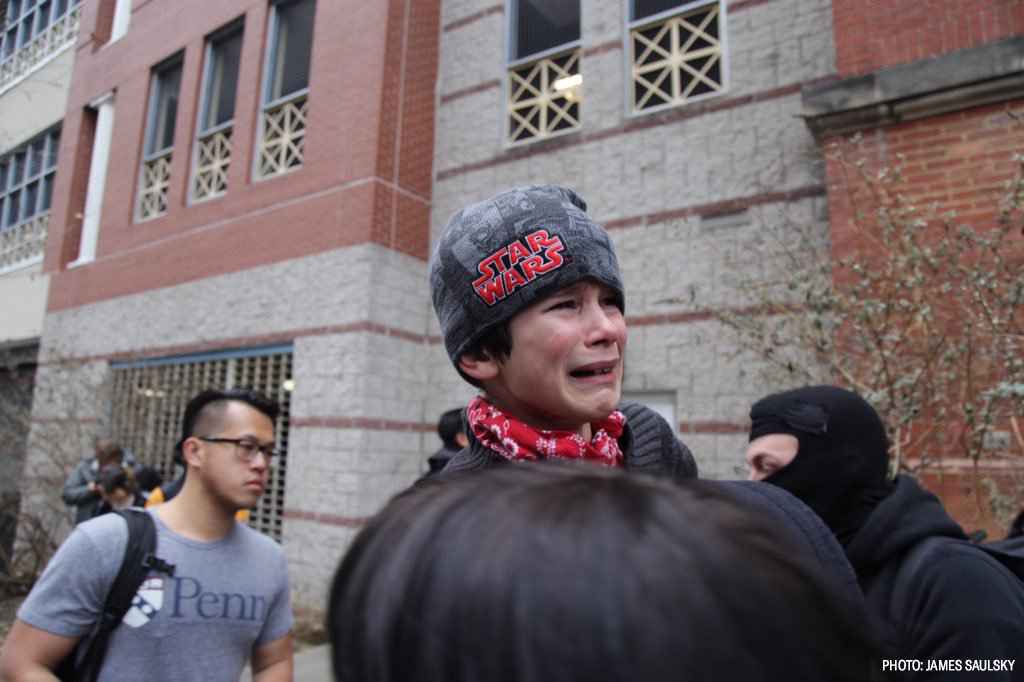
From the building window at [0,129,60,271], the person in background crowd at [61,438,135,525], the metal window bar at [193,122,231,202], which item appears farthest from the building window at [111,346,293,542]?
the metal window bar at [193,122,231,202]

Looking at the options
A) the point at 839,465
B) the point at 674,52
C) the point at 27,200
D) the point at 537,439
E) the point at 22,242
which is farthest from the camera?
the point at 674,52

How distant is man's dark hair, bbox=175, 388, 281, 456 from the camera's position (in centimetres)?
270

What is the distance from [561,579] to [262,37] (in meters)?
9.79

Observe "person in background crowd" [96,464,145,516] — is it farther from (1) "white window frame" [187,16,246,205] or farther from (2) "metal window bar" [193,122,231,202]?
(1) "white window frame" [187,16,246,205]

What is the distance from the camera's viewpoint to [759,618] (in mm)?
460

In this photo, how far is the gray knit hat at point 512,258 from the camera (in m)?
1.27

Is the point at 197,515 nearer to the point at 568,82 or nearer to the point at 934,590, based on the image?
the point at 934,590

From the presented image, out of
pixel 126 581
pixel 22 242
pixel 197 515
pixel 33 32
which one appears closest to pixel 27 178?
pixel 22 242

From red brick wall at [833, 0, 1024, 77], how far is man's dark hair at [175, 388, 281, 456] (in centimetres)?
493

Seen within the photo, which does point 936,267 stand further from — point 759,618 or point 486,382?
point 759,618

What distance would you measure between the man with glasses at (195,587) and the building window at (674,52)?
5.48m

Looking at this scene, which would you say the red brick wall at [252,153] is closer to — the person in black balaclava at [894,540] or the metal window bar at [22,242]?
the metal window bar at [22,242]

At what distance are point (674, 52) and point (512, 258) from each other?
20.6ft

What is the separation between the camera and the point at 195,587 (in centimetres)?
221
